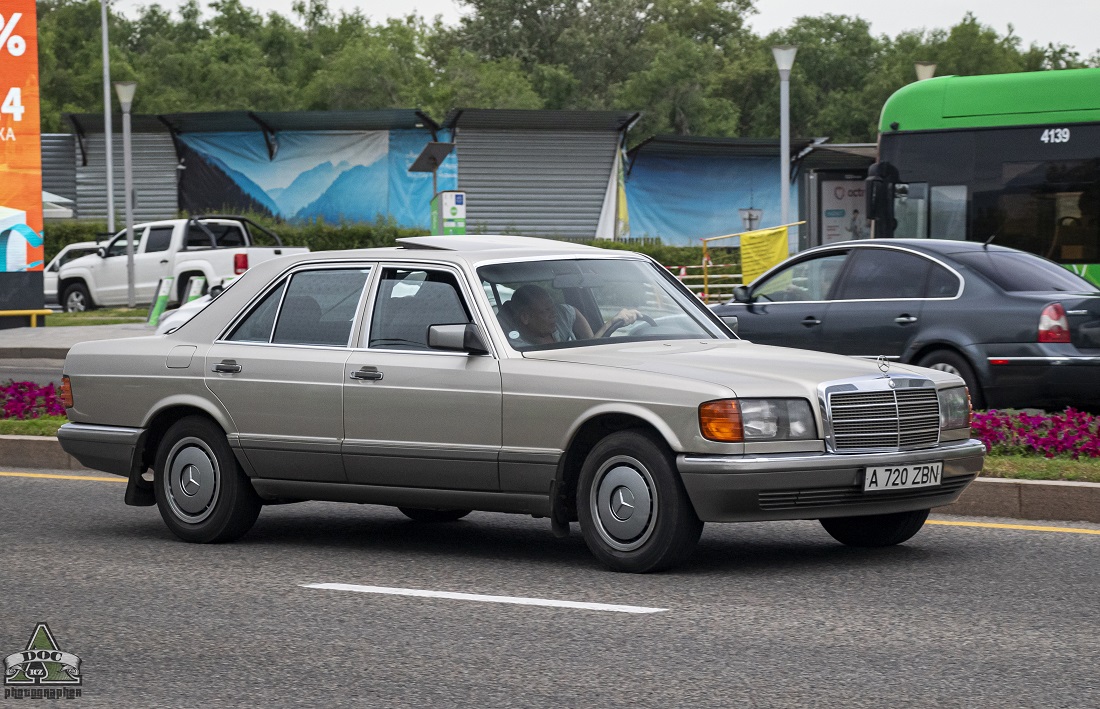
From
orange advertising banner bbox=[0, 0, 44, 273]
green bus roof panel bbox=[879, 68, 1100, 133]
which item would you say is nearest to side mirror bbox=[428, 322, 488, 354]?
green bus roof panel bbox=[879, 68, 1100, 133]

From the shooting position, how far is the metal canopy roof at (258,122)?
46344 millimetres

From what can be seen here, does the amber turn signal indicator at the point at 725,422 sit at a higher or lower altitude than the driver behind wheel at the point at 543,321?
lower

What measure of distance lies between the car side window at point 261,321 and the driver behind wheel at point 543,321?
143cm

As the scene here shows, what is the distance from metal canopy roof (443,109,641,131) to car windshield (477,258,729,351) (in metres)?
37.9

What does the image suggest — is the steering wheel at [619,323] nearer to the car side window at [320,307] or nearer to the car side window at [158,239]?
the car side window at [320,307]

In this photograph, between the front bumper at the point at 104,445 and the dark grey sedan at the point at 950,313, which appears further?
the dark grey sedan at the point at 950,313

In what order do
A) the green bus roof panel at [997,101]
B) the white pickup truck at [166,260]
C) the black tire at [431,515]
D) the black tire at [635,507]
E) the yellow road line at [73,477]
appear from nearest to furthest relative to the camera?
the black tire at [635,507], the black tire at [431,515], the yellow road line at [73,477], the green bus roof panel at [997,101], the white pickup truck at [166,260]

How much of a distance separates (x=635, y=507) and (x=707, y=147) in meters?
43.0

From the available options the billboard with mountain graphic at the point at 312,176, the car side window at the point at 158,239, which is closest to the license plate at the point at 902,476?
the car side window at the point at 158,239

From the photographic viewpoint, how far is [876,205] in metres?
Answer: 19.4

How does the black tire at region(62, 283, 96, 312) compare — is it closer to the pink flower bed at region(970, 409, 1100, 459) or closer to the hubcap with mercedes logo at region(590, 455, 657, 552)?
the pink flower bed at region(970, 409, 1100, 459)

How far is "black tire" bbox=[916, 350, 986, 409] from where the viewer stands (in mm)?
12805

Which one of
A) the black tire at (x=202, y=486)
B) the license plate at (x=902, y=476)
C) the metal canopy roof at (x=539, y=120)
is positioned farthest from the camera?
the metal canopy roof at (x=539, y=120)

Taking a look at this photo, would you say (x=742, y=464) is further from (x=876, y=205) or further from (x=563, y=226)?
(x=563, y=226)
